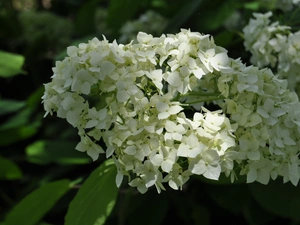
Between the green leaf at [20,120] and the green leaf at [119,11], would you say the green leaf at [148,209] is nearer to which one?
the green leaf at [20,120]

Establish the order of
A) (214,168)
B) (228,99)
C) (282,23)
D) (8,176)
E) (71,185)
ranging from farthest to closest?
(8,176), (282,23), (71,185), (228,99), (214,168)

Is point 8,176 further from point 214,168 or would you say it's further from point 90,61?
point 214,168

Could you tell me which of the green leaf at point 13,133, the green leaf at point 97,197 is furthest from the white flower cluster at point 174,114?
the green leaf at point 13,133

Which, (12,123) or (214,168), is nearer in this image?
(214,168)

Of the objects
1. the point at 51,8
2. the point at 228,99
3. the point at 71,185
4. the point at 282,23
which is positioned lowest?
the point at 51,8

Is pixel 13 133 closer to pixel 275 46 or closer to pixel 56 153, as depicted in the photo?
pixel 56 153

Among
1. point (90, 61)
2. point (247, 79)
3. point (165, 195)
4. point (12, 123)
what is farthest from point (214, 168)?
point (12, 123)
